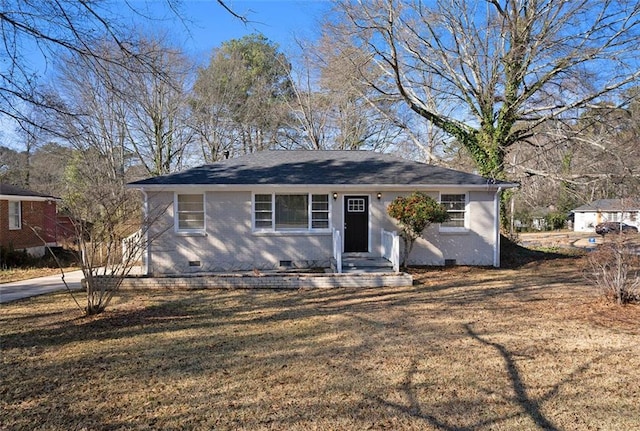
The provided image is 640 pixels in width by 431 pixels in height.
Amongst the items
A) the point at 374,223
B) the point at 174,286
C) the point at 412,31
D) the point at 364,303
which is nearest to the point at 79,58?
the point at 174,286

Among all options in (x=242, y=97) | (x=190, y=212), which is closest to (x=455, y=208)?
(x=190, y=212)

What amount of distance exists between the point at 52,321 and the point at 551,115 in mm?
16786

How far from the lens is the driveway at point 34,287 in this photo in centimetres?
895

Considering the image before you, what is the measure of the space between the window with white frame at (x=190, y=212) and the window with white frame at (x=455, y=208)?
732 cm

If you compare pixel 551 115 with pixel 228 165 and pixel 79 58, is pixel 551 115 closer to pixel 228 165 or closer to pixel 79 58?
pixel 228 165

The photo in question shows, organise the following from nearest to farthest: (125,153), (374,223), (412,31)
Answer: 1. (374,223)
2. (412,31)
3. (125,153)

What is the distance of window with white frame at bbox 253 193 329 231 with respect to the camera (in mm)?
11797

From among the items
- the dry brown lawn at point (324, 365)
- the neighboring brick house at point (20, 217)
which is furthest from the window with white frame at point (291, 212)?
the neighboring brick house at point (20, 217)

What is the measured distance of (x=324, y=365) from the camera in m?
4.60

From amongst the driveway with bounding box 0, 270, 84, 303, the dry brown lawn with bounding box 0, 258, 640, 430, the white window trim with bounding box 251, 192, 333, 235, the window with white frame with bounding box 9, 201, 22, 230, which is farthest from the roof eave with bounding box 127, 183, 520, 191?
the window with white frame with bounding box 9, 201, 22, 230

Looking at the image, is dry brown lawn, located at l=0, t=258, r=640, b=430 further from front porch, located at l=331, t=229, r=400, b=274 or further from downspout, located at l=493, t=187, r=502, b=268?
downspout, located at l=493, t=187, r=502, b=268

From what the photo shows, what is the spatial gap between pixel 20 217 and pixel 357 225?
15090mm

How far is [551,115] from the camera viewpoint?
15.2 m

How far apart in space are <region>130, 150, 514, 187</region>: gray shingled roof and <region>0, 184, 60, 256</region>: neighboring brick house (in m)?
7.41
